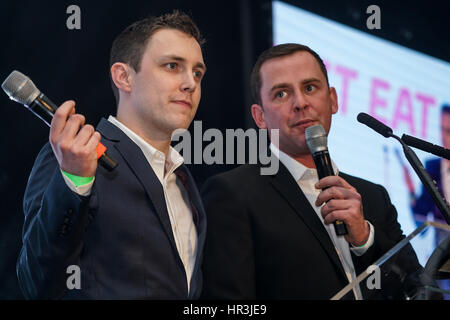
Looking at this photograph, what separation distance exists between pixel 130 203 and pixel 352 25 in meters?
2.60

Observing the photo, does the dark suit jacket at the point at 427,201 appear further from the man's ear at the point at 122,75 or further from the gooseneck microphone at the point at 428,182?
the man's ear at the point at 122,75

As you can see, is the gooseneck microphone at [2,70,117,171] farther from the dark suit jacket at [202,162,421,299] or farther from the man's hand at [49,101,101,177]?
the dark suit jacket at [202,162,421,299]

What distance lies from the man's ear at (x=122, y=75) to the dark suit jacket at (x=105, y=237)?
335 millimetres

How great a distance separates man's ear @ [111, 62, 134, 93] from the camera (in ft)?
6.95

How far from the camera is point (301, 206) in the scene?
1995 millimetres

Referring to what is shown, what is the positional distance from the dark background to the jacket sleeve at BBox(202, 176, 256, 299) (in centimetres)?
129

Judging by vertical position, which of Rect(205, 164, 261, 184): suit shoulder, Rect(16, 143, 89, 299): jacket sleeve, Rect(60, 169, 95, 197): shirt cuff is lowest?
Rect(16, 143, 89, 299): jacket sleeve

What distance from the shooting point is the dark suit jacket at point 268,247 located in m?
1.86

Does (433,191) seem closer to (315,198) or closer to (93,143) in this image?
(315,198)

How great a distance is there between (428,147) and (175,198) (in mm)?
837

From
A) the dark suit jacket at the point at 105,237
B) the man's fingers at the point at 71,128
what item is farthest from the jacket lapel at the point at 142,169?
the man's fingers at the point at 71,128

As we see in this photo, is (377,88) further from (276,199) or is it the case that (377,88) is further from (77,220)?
(77,220)

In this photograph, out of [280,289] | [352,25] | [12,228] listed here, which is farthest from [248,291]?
[352,25]

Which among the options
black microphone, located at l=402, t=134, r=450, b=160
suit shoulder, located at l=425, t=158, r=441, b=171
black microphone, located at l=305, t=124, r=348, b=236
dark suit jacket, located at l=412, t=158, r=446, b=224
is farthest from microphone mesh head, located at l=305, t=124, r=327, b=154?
suit shoulder, located at l=425, t=158, r=441, b=171
